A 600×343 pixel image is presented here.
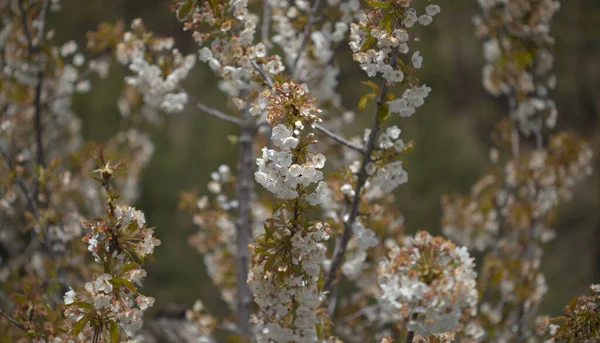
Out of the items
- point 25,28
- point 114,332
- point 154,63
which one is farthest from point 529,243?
point 25,28

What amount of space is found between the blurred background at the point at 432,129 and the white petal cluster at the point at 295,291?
1904 mm

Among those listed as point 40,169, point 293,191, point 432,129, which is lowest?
point 293,191

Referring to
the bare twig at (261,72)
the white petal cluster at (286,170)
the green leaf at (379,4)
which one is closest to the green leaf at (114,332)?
the white petal cluster at (286,170)

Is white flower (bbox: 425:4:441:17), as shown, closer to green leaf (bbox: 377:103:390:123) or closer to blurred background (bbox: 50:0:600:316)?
green leaf (bbox: 377:103:390:123)

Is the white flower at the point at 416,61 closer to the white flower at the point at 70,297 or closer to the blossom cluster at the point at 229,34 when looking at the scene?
the blossom cluster at the point at 229,34

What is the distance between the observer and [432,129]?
306 cm

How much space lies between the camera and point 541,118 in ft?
7.17

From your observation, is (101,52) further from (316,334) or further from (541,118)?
(541,118)

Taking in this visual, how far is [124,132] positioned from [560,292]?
87.1 inches

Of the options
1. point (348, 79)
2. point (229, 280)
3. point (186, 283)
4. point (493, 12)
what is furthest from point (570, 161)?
point (186, 283)

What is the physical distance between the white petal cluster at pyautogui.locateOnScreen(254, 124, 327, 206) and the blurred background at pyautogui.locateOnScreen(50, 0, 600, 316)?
6.38 feet

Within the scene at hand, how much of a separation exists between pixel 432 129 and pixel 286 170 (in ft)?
7.14

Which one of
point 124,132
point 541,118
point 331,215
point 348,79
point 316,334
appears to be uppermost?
point 348,79

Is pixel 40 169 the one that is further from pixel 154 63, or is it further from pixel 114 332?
pixel 114 332
